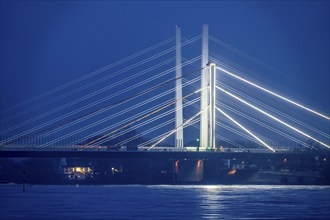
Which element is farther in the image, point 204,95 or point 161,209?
point 204,95

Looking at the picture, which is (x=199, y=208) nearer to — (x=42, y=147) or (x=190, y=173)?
(x=42, y=147)

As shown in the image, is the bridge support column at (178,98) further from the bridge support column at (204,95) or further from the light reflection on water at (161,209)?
the light reflection on water at (161,209)

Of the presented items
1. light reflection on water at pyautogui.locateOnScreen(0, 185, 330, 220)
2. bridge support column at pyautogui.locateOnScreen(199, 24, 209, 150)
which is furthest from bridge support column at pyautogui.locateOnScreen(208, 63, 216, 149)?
light reflection on water at pyautogui.locateOnScreen(0, 185, 330, 220)

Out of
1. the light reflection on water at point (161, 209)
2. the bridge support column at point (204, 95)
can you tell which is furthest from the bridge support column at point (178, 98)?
the light reflection on water at point (161, 209)

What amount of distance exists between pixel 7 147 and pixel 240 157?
53.5 feet

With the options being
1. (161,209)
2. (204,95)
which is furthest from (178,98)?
(161,209)

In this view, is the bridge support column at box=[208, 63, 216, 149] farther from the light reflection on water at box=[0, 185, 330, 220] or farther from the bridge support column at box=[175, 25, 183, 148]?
the light reflection on water at box=[0, 185, 330, 220]

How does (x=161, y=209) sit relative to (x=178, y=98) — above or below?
below

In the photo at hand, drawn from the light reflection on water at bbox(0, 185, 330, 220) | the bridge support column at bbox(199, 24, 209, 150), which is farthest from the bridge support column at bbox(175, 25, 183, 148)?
the light reflection on water at bbox(0, 185, 330, 220)

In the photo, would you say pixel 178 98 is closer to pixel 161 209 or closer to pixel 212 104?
pixel 212 104

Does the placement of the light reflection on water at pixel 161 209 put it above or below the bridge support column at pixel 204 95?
below

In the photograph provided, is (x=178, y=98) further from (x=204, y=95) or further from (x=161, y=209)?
(x=161, y=209)

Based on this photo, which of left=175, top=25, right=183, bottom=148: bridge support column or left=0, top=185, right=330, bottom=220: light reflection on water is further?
left=175, top=25, right=183, bottom=148: bridge support column

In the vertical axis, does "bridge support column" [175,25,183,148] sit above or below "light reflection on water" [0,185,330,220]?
above
